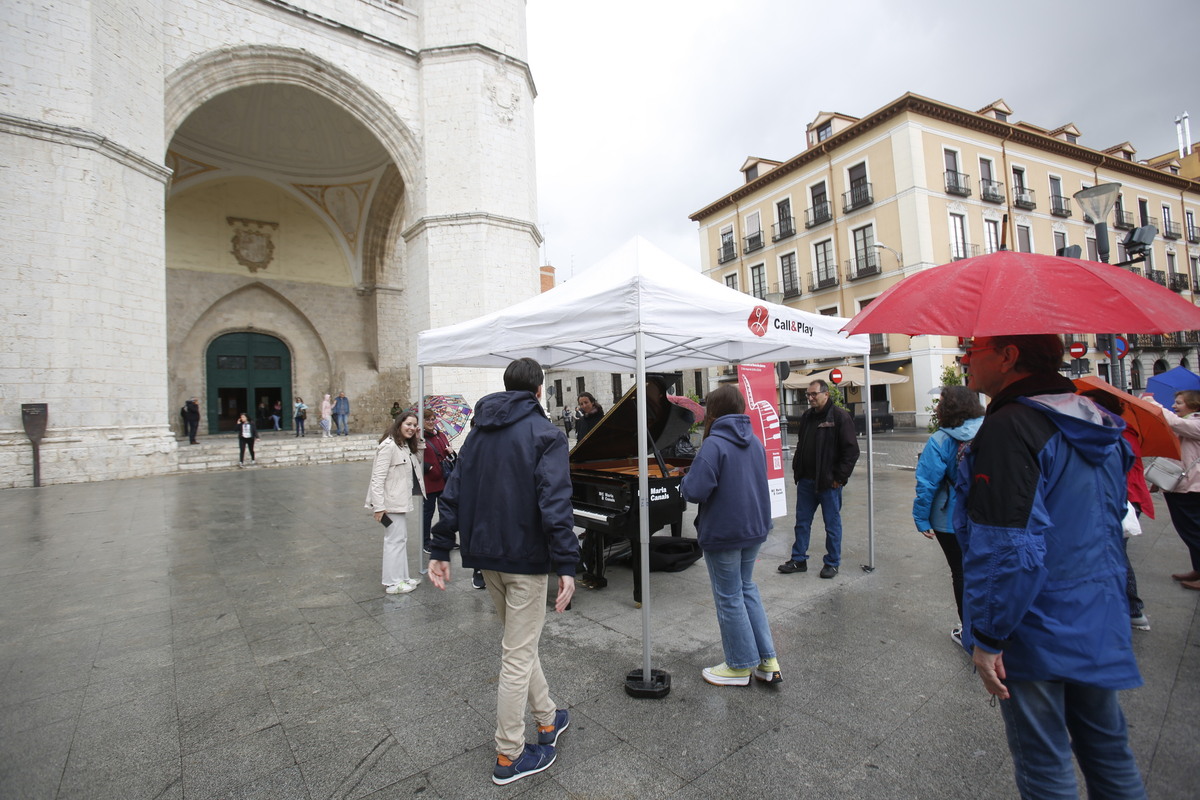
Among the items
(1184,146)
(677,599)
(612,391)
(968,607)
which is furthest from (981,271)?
(1184,146)

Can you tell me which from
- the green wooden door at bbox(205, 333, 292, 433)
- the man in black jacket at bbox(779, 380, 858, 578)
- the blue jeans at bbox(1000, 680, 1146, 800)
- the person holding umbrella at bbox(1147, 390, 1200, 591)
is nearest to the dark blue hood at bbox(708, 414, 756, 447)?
the blue jeans at bbox(1000, 680, 1146, 800)

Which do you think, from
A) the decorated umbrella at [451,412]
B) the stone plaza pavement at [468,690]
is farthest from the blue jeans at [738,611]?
the decorated umbrella at [451,412]

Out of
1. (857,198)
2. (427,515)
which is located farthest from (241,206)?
(857,198)

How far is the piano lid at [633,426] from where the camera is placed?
476cm

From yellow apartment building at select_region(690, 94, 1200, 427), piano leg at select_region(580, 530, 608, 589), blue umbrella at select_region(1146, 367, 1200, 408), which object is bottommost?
piano leg at select_region(580, 530, 608, 589)

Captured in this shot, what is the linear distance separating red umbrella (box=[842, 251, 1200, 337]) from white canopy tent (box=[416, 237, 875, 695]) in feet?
1.12

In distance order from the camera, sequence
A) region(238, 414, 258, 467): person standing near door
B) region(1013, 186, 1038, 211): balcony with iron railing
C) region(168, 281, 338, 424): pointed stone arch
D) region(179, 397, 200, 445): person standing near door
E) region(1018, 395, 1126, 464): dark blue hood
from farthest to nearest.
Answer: region(1013, 186, 1038, 211): balcony with iron railing, region(168, 281, 338, 424): pointed stone arch, region(179, 397, 200, 445): person standing near door, region(238, 414, 258, 467): person standing near door, region(1018, 395, 1126, 464): dark blue hood

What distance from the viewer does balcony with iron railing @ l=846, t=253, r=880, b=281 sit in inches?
979

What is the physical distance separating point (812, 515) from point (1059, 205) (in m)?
32.3

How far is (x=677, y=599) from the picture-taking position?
13.8 ft

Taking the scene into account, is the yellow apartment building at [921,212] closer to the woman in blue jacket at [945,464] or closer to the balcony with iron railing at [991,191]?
the balcony with iron railing at [991,191]

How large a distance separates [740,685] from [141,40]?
59.7ft

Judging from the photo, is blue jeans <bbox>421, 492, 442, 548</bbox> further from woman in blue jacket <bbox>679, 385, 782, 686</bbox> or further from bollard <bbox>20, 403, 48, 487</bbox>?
bollard <bbox>20, 403, 48, 487</bbox>

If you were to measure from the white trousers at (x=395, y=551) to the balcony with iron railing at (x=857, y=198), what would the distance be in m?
26.7
